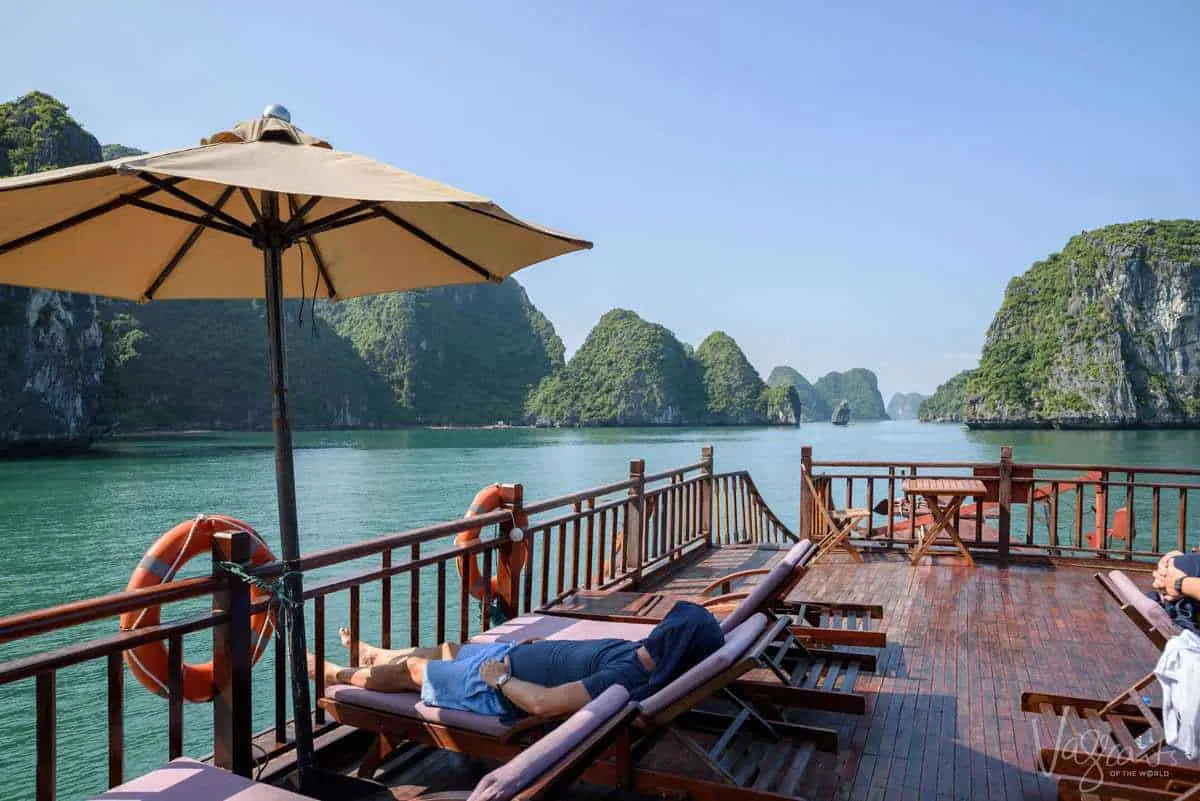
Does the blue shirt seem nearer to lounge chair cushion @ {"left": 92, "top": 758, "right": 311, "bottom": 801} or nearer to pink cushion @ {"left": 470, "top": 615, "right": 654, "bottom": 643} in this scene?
pink cushion @ {"left": 470, "top": 615, "right": 654, "bottom": 643}

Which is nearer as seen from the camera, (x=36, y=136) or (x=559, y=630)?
(x=559, y=630)

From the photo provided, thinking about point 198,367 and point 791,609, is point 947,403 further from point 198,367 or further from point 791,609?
point 791,609

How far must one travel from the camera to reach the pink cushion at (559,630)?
3.39 meters

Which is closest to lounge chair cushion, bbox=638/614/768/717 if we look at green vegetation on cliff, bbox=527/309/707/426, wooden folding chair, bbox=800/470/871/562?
wooden folding chair, bbox=800/470/871/562

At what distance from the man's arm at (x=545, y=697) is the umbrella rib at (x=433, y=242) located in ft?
5.90

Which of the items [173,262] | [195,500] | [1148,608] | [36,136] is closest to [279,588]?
[173,262]

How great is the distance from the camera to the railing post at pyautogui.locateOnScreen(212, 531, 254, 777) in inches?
99.6

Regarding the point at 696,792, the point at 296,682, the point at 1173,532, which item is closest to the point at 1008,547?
the point at 696,792

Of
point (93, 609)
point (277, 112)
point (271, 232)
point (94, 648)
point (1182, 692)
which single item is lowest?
point (1182, 692)

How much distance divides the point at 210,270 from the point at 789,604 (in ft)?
11.8

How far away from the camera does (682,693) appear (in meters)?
2.20

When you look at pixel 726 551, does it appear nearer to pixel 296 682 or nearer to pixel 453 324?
pixel 296 682

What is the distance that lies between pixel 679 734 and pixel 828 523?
5.85 m

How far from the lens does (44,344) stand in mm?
46500
